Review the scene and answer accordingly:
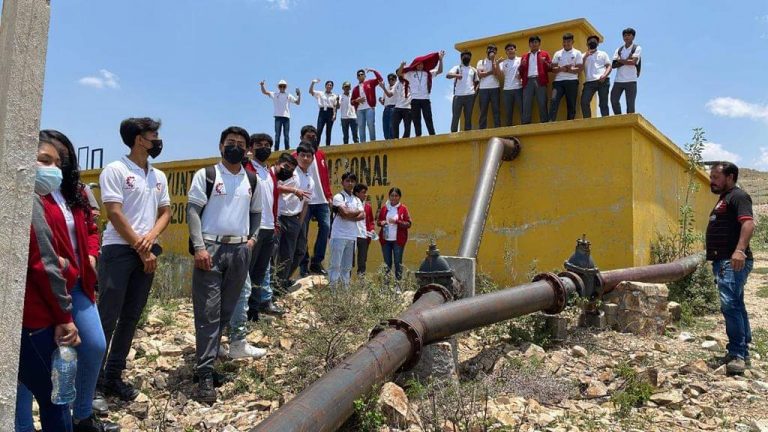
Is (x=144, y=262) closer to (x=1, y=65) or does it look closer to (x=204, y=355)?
(x=204, y=355)

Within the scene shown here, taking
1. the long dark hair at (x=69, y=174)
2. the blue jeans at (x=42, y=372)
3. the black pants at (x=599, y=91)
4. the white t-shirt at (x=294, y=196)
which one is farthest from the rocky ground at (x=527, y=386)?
the black pants at (x=599, y=91)

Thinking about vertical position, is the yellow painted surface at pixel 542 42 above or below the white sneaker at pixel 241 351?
above

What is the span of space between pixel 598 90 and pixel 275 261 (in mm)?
5275

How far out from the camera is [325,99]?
11.5m

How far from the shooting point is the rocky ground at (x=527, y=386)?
3627 millimetres

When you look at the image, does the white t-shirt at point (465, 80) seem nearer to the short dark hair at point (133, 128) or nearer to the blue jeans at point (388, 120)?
the blue jeans at point (388, 120)

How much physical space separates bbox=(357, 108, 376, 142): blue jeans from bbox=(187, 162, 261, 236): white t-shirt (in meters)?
6.53

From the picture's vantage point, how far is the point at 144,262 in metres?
3.83

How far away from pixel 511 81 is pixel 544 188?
207 cm

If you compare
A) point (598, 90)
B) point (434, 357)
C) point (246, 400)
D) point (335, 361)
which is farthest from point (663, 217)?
point (246, 400)

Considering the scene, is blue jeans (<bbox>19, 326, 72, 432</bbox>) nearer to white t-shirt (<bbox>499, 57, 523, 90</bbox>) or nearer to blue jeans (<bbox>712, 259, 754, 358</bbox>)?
blue jeans (<bbox>712, 259, 754, 358</bbox>)

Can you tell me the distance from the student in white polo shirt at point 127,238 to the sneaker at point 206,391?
44 centimetres

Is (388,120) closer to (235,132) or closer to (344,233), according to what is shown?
(344,233)

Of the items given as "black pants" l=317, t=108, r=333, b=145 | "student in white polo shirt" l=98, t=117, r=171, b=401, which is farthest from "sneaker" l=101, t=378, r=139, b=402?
"black pants" l=317, t=108, r=333, b=145
